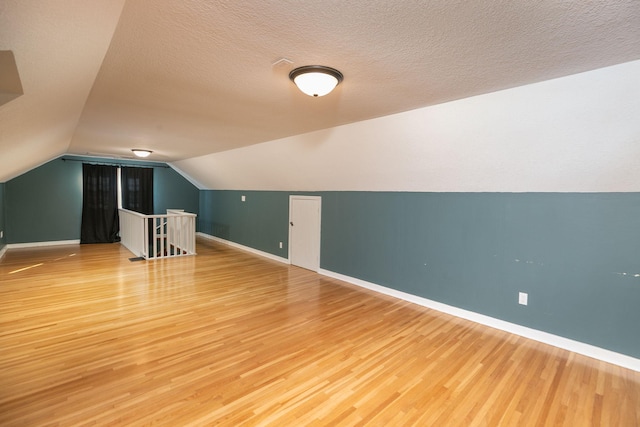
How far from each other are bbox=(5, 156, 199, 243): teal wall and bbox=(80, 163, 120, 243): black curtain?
0.15m

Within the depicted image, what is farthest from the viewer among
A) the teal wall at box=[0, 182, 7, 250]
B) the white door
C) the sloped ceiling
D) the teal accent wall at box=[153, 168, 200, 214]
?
the teal accent wall at box=[153, 168, 200, 214]

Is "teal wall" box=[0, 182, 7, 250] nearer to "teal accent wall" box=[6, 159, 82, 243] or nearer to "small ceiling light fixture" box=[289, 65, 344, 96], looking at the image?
"teal accent wall" box=[6, 159, 82, 243]

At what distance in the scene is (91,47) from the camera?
180 cm

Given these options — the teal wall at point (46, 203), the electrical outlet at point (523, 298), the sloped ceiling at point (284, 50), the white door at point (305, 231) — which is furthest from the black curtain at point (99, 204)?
the electrical outlet at point (523, 298)

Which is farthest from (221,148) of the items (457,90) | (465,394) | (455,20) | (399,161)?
(465,394)

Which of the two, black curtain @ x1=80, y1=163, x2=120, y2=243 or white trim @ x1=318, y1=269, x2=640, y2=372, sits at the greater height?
black curtain @ x1=80, y1=163, x2=120, y2=243

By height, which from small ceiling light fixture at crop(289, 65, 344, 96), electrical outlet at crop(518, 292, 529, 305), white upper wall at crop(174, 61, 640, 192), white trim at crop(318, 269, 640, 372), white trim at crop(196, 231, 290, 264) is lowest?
white trim at crop(318, 269, 640, 372)

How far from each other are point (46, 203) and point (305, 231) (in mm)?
6499

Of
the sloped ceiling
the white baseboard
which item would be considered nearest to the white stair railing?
the sloped ceiling

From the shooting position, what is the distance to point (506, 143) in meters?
2.78

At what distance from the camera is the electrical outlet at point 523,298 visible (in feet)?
10.2

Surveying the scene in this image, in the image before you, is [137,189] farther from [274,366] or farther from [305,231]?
[274,366]

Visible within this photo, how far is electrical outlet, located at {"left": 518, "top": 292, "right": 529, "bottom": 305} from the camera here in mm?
3099

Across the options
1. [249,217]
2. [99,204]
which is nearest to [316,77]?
[249,217]
